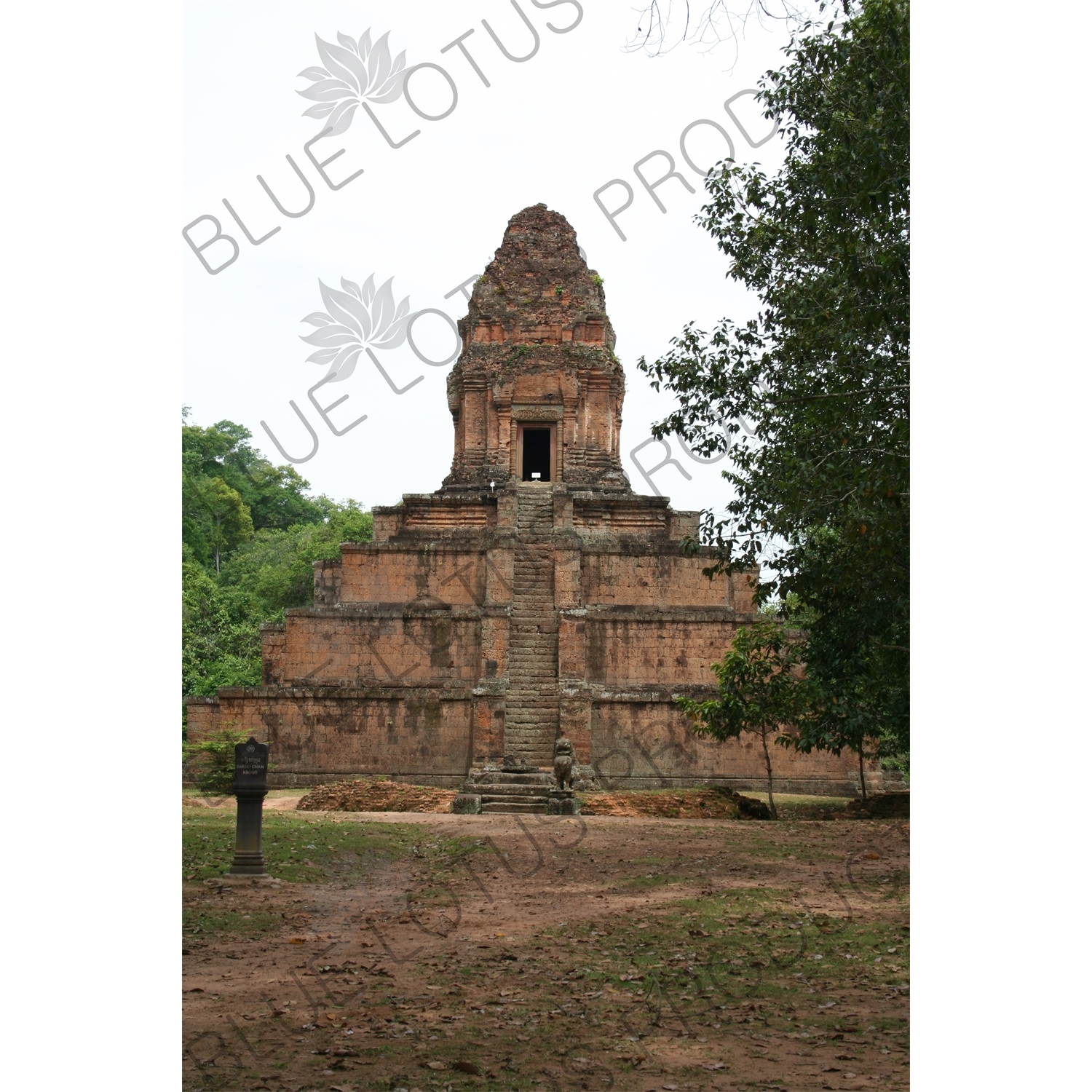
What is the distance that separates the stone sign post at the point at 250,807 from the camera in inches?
414

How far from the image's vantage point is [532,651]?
814 inches

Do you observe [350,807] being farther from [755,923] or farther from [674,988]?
[674,988]

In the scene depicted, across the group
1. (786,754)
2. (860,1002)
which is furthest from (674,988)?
(786,754)

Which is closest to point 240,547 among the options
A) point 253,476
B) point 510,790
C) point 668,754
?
point 253,476

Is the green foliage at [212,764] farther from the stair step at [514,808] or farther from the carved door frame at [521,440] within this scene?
the carved door frame at [521,440]

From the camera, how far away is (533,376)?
25.0m

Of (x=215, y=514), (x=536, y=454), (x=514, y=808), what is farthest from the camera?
(x=215, y=514)

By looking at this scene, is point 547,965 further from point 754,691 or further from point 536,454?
point 536,454

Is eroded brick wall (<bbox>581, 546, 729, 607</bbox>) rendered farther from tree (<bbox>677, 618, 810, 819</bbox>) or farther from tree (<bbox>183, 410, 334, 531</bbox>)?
tree (<bbox>183, 410, 334, 531</bbox>)

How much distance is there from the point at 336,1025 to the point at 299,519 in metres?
42.7

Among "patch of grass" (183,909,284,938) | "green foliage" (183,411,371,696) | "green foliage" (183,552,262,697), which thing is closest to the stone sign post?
"patch of grass" (183,909,284,938)

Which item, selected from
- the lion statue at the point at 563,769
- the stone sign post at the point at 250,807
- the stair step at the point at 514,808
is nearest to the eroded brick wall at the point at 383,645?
the lion statue at the point at 563,769

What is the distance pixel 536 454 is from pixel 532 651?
8.53m

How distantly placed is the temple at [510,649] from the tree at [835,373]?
5.75 metres
